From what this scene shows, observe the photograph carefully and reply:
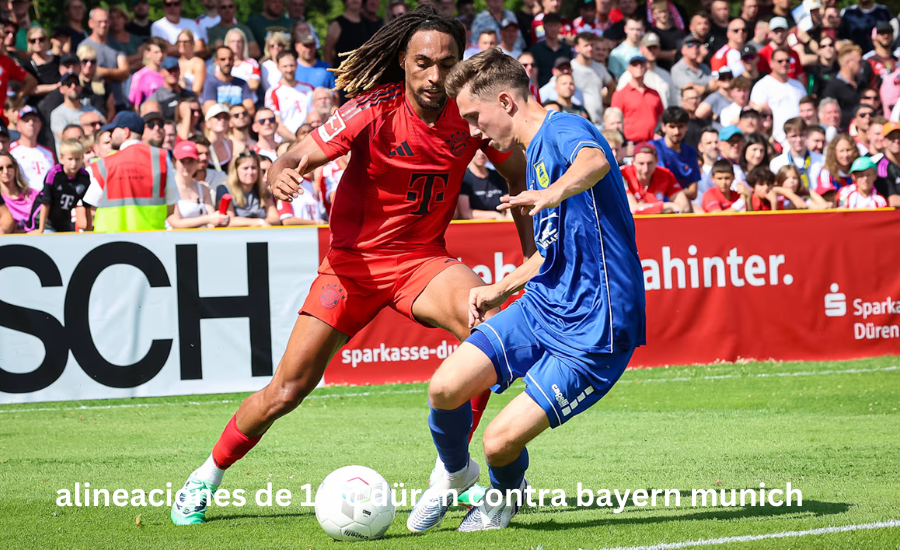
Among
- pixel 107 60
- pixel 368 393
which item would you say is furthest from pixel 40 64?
pixel 368 393

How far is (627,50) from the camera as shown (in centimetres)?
1577

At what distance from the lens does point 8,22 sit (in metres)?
13.9

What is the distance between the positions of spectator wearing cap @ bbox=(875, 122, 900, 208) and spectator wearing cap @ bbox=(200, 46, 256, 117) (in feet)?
26.0

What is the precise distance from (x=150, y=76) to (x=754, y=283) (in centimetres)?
793

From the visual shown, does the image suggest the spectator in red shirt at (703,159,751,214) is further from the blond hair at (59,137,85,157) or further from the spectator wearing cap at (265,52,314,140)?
the blond hair at (59,137,85,157)

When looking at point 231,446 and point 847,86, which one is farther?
point 847,86

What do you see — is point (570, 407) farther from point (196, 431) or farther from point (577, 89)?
point (577, 89)

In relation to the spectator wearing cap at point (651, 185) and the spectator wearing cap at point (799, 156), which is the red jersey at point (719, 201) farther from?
the spectator wearing cap at point (799, 156)

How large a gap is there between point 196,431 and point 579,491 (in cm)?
364

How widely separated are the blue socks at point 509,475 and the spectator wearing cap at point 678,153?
27.8ft

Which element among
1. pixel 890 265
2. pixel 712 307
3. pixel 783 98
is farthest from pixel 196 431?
pixel 783 98

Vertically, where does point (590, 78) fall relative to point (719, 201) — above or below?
above

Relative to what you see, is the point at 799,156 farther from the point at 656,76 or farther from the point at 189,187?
the point at 189,187

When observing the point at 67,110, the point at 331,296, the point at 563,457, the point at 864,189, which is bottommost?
the point at 563,457
